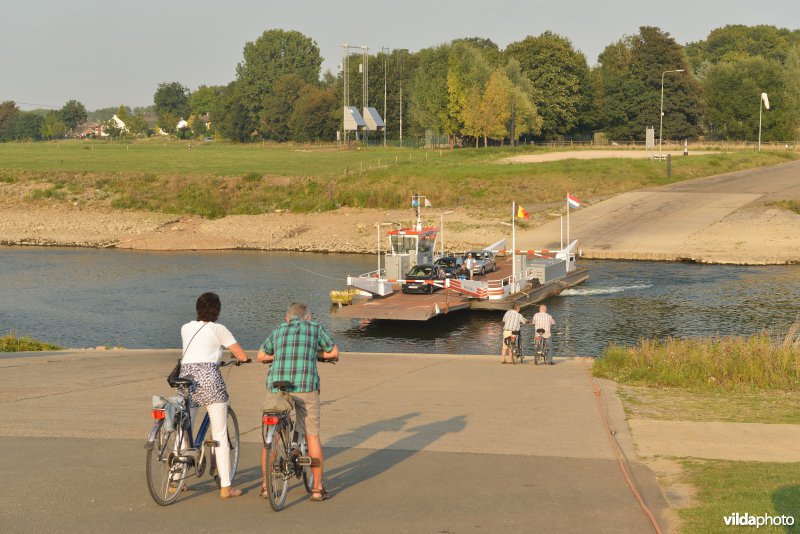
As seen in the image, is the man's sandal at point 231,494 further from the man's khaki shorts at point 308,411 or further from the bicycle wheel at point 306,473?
the man's khaki shorts at point 308,411

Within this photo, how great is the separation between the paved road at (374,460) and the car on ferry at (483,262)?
31306 millimetres

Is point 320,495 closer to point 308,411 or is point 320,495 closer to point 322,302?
point 308,411

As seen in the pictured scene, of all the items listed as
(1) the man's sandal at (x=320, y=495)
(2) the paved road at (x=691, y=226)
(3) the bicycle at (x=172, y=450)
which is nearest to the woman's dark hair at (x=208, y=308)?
(3) the bicycle at (x=172, y=450)

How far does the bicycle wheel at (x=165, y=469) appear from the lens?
37.5ft

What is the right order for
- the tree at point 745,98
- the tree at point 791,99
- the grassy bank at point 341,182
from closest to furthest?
the grassy bank at point 341,182
the tree at point 745,98
the tree at point 791,99

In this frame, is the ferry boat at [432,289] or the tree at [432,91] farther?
the tree at [432,91]

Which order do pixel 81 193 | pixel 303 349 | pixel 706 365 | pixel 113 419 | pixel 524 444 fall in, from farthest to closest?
1. pixel 81 193
2. pixel 706 365
3. pixel 113 419
4. pixel 524 444
5. pixel 303 349

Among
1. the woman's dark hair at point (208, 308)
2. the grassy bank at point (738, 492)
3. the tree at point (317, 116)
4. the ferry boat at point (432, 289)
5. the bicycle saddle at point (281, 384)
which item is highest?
the tree at point (317, 116)

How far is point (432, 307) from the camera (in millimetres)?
42438

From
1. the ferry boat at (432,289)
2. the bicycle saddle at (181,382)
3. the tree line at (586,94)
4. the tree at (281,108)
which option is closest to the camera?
the bicycle saddle at (181,382)

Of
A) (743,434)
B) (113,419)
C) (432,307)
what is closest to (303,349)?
(113,419)

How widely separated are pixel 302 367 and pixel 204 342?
1.22 m

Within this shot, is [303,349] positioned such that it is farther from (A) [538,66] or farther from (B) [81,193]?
(A) [538,66]

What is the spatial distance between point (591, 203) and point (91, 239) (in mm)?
42947
